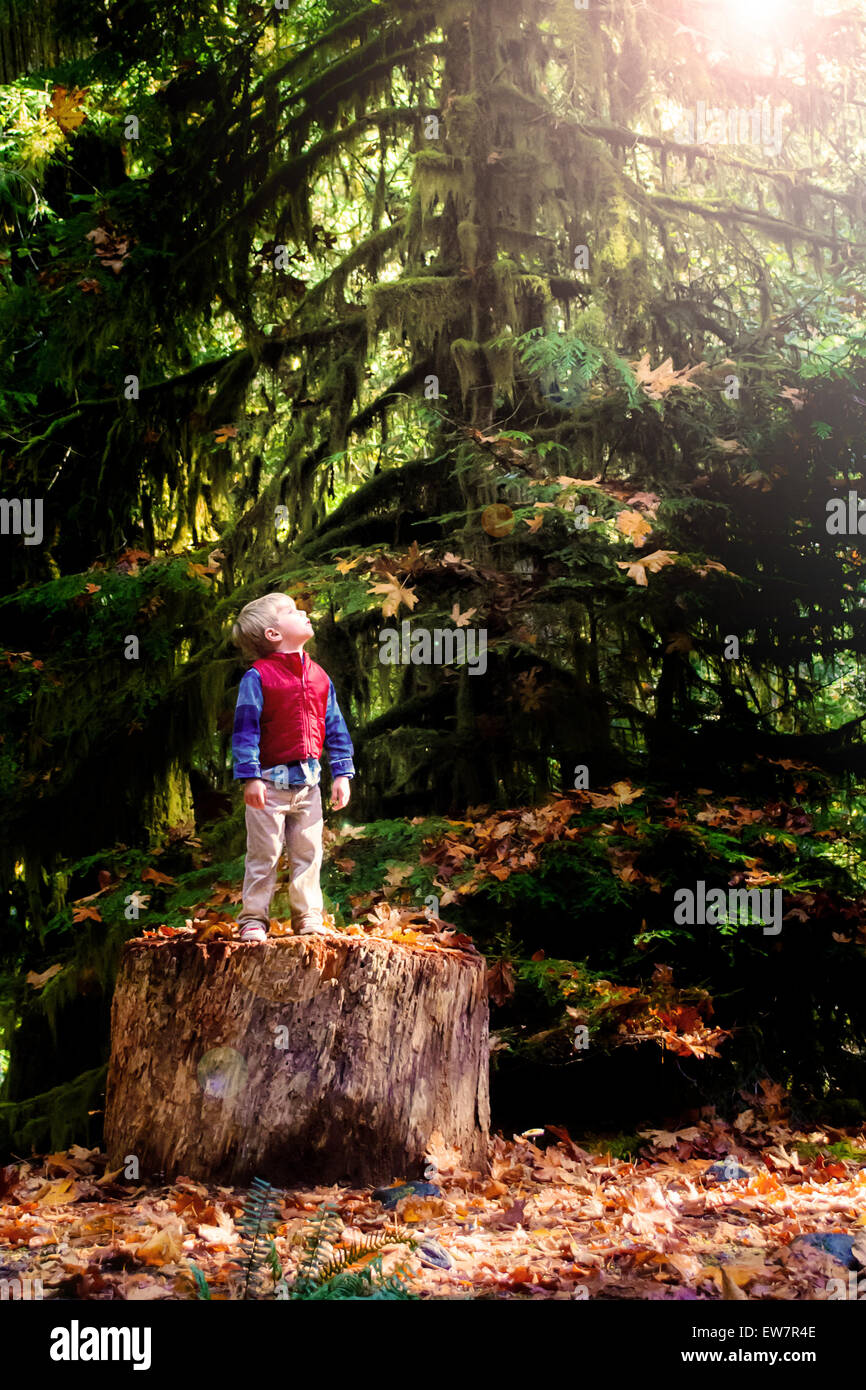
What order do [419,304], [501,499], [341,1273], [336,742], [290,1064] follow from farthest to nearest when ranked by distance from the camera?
[419,304], [501,499], [336,742], [290,1064], [341,1273]

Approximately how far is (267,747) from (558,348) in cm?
370

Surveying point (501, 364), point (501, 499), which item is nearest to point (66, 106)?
point (501, 364)

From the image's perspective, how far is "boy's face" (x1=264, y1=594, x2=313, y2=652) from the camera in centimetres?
510

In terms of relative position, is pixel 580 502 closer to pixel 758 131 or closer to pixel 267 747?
pixel 267 747

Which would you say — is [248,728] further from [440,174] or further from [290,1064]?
[440,174]

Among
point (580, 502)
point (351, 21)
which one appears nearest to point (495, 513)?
point (580, 502)

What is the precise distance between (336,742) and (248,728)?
1.72ft

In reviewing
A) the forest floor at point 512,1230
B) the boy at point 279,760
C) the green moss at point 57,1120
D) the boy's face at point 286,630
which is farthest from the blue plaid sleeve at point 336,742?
the green moss at point 57,1120

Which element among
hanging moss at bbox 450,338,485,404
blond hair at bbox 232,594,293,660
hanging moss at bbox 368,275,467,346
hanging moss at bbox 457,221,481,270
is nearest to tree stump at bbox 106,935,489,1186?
blond hair at bbox 232,594,293,660

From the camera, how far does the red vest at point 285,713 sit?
5.01 meters

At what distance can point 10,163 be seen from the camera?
9.35 m

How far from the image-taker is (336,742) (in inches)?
209

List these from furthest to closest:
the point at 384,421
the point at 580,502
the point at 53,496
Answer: the point at 53,496
the point at 384,421
the point at 580,502

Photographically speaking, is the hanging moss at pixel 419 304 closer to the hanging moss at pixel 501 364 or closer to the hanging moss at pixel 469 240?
the hanging moss at pixel 469 240
